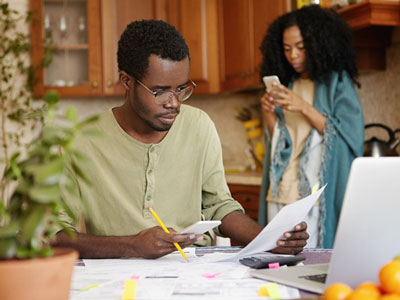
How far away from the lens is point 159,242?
1.32 metres

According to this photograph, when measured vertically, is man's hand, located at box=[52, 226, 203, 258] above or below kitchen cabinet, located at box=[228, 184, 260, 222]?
above

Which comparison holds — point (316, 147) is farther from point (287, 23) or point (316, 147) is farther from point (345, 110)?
point (287, 23)

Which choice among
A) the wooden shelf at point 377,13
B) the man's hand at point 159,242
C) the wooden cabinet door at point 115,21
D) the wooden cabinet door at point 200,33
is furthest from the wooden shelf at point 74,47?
the man's hand at point 159,242

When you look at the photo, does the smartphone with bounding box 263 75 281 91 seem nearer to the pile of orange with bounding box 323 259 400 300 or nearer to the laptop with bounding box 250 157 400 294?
the laptop with bounding box 250 157 400 294

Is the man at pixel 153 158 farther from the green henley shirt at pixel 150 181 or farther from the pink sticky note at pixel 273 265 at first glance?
the pink sticky note at pixel 273 265

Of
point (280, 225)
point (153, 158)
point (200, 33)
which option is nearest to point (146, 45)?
point (153, 158)

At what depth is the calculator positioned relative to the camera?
1.21m

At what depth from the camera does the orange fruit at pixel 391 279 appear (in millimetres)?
785

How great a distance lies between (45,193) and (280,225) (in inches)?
25.8

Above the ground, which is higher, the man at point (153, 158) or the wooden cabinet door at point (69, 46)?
the wooden cabinet door at point (69, 46)

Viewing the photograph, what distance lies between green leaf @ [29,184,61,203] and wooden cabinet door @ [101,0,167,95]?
3.27 metres

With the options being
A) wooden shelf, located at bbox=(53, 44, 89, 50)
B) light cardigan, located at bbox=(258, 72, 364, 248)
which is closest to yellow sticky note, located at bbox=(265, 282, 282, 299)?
light cardigan, located at bbox=(258, 72, 364, 248)

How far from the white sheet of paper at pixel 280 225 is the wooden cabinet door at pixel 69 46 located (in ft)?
9.39

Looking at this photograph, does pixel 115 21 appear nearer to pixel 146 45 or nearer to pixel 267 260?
pixel 146 45
